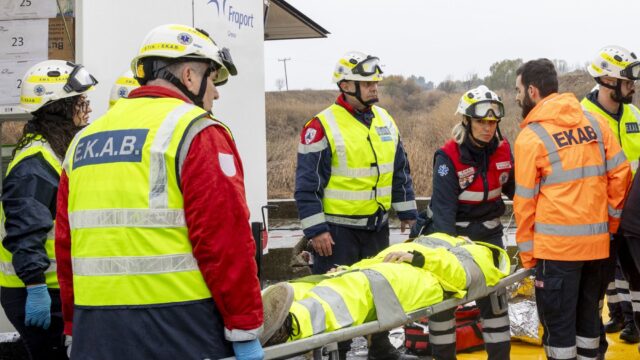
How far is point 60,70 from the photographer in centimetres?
404

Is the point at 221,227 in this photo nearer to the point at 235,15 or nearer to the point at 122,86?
the point at 122,86

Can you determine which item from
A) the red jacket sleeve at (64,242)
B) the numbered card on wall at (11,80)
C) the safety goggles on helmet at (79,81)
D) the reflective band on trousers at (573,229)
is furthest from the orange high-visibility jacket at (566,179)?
the numbered card on wall at (11,80)

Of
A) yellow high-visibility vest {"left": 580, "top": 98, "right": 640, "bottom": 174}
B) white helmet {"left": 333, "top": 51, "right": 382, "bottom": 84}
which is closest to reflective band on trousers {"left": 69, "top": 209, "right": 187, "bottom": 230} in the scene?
white helmet {"left": 333, "top": 51, "right": 382, "bottom": 84}

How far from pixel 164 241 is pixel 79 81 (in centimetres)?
169

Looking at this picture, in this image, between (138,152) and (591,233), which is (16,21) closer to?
(138,152)

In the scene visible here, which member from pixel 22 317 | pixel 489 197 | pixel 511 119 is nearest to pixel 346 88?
pixel 489 197

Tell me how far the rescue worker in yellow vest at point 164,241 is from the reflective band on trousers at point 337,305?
0.95 m

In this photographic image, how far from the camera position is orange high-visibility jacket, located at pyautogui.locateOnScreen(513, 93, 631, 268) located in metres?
4.43

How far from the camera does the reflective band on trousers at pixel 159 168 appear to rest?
2559mm

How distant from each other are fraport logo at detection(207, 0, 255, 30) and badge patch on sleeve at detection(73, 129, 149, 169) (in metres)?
2.71

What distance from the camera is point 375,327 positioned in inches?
145

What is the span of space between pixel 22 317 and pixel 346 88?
9.32 ft

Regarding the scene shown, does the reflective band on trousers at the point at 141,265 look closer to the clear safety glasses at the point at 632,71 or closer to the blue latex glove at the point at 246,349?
the blue latex glove at the point at 246,349

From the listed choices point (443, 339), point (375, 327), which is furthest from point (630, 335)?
point (375, 327)
